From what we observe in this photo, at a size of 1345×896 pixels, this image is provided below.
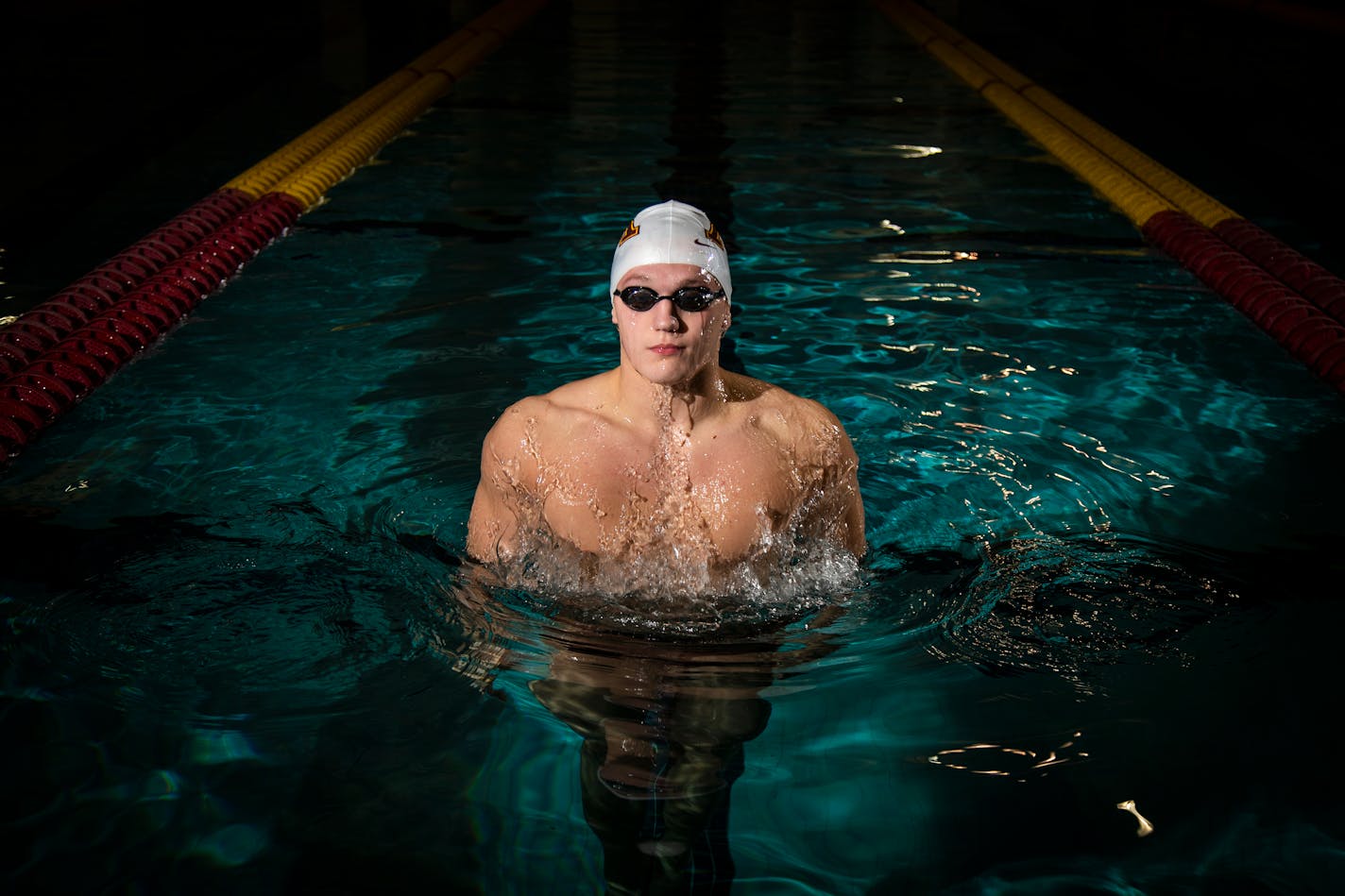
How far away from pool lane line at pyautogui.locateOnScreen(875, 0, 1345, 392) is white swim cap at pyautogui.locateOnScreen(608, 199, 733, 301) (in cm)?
310

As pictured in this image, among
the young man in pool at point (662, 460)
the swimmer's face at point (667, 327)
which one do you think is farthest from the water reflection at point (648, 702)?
the swimmer's face at point (667, 327)

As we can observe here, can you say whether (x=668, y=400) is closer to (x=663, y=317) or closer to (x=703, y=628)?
(x=663, y=317)

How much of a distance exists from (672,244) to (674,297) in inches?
6.1

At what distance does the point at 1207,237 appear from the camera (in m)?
6.34

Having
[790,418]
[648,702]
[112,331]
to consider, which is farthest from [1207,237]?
[112,331]

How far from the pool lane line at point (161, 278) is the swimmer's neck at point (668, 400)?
2.27 m

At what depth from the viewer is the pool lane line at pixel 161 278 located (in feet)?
14.4

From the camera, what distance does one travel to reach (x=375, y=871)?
2252mm

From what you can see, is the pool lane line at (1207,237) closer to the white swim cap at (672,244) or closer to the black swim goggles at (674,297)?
the white swim cap at (672,244)

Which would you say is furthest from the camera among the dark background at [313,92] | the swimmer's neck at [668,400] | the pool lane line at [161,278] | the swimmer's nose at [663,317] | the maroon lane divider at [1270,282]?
the dark background at [313,92]

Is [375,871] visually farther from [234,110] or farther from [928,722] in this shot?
[234,110]

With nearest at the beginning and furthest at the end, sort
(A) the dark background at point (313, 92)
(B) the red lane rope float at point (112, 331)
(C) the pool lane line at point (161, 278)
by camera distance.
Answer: (B) the red lane rope float at point (112, 331) < (C) the pool lane line at point (161, 278) < (A) the dark background at point (313, 92)

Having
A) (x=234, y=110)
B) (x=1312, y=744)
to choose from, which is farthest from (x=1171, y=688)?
(x=234, y=110)

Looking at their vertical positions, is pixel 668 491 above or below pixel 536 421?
below
